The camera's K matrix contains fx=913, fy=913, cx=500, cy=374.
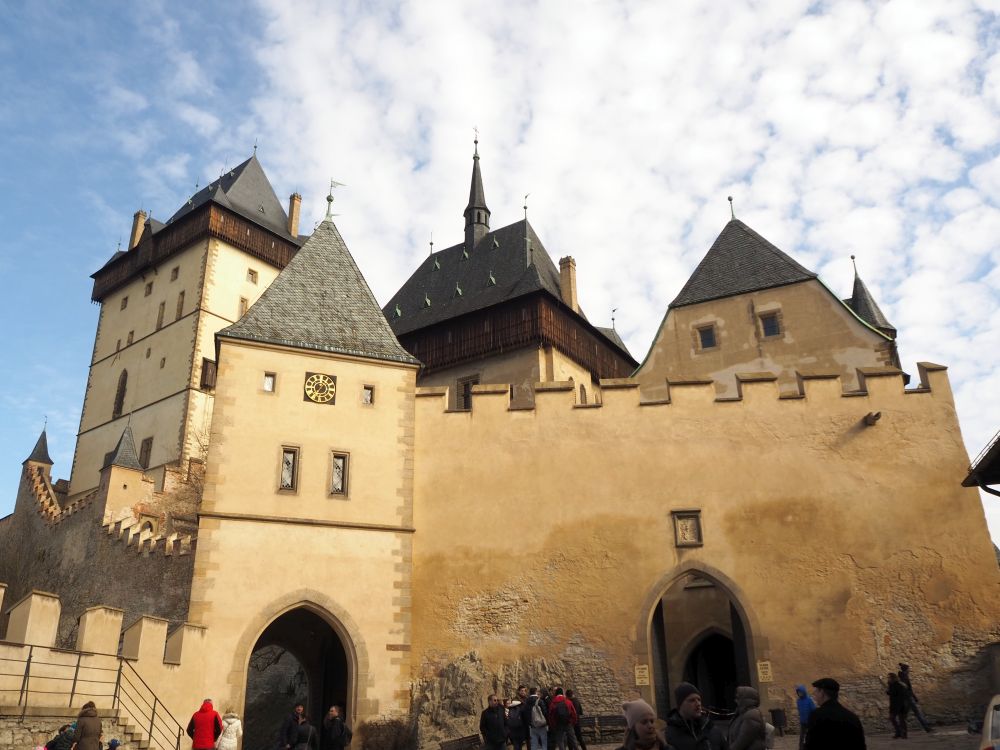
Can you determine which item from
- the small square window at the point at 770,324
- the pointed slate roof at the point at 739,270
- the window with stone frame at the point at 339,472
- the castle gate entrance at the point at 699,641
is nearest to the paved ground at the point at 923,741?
the castle gate entrance at the point at 699,641

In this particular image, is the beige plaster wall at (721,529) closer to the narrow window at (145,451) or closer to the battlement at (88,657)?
the battlement at (88,657)

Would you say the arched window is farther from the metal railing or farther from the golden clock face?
the metal railing

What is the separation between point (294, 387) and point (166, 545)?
8154mm

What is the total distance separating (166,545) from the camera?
21719 millimetres

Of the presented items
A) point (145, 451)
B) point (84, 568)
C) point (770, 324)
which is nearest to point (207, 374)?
point (145, 451)

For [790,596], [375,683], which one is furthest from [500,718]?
[790,596]

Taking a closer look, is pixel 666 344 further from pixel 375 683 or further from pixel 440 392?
pixel 375 683

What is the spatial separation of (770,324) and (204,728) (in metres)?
15.5

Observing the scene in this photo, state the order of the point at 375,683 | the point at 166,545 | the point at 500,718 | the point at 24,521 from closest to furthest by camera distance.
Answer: the point at 500,718
the point at 375,683
the point at 166,545
the point at 24,521

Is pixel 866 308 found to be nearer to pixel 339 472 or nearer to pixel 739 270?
pixel 739 270

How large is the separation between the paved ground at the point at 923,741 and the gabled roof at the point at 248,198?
33462mm

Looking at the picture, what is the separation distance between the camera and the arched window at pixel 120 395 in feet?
129

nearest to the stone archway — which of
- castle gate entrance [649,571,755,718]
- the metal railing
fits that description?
castle gate entrance [649,571,755,718]

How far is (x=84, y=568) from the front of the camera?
2533 cm
